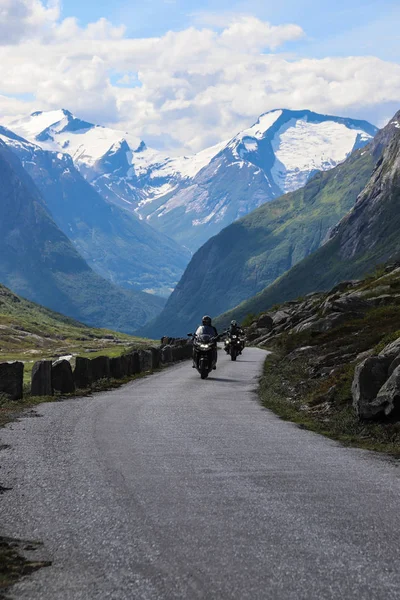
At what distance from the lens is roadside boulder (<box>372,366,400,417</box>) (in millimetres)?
17688

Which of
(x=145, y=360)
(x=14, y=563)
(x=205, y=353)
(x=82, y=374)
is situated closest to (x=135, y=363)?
(x=145, y=360)

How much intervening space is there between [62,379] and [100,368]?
6205mm

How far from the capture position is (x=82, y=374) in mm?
31656

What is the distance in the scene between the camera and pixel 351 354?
33.8 meters

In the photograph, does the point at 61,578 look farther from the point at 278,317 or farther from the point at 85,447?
the point at 278,317

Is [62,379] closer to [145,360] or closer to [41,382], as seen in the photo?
[41,382]

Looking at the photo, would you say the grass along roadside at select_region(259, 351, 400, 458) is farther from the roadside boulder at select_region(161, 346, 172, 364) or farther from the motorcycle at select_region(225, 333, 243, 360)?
the roadside boulder at select_region(161, 346, 172, 364)

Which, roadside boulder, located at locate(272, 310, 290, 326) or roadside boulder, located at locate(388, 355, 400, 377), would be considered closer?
roadside boulder, located at locate(388, 355, 400, 377)

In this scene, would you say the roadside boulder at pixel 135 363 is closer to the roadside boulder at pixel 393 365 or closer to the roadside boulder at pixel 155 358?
the roadside boulder at pixel 155 358

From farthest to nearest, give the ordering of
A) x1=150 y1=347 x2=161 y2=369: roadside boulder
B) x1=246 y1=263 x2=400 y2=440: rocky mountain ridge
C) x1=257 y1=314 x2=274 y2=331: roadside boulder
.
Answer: x1=257 y1=314 x2=274 y2=331: roadside boulder < x1=150 y1=347 x2=161 y2=369: roadside boulder < x1=246 y1=263 x2=400 y2=440: rocky mountain ridge

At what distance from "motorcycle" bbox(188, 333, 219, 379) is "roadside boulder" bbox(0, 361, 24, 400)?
1296 centimetres

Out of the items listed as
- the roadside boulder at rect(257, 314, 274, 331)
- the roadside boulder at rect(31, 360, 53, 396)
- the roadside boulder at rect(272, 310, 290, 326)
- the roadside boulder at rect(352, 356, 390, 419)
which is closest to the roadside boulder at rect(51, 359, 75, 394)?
the roadside boulder at rect(31, 360, 53, 396)

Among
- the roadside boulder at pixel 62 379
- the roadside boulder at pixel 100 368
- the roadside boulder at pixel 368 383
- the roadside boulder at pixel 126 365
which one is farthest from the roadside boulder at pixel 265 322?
the roadside boulder at pixel 368 383

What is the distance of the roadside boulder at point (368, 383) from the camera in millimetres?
→ 18781
